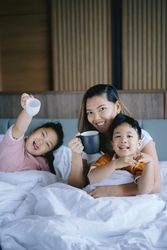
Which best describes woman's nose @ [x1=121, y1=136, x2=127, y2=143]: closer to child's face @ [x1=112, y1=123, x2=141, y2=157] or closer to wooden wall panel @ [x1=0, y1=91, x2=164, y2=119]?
child's face @ [x1=112, y1=123, x2=141, y2=157]

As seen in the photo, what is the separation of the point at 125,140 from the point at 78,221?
36 cm

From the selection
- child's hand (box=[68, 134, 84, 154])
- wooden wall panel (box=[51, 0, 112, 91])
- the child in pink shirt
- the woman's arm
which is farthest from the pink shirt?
wooden wall panel (box=[51, 0, 112, 91])

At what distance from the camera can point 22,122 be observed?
149 cm

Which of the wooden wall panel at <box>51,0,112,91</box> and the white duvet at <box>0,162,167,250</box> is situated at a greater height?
the wooden wall panel at <box>51,0,112,91</box>

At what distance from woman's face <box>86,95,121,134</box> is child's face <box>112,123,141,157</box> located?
97 millimetres

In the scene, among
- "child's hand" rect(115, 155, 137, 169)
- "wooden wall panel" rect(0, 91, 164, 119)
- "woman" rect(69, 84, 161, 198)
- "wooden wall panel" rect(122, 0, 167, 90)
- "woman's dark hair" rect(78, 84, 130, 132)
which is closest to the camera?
"child's hand" rect(115, 155, 137, 169)

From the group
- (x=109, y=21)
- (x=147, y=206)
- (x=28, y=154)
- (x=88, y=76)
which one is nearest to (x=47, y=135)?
(x=28, y=154)

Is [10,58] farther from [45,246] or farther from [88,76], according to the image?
[45,246]

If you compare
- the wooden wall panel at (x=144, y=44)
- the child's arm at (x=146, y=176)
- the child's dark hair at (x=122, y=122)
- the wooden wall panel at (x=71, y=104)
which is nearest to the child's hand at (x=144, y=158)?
the child's arm at (x=146, y=176)

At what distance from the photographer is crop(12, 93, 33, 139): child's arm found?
4.75 ft

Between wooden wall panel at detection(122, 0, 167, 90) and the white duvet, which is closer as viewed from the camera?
the white duvet

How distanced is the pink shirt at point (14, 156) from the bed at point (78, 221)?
229 mm

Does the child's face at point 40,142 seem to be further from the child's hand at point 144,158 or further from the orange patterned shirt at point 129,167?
the child's hand at point 144,158

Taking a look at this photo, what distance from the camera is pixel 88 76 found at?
253 centimetres
